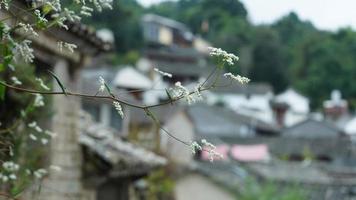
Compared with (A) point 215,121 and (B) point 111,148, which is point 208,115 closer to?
(A) point 215,121

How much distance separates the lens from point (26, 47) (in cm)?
295

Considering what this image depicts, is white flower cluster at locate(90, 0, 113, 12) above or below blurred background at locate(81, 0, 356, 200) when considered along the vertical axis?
below

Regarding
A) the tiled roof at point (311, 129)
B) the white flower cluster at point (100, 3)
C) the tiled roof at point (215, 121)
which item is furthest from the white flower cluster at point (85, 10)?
the tiled roof at point (311, 129)

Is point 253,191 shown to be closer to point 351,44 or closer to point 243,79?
point 243,79

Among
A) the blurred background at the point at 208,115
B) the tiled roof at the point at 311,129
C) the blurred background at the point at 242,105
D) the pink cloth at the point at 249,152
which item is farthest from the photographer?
the tiled roof at the point at 311,129

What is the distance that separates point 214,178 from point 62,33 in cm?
1440

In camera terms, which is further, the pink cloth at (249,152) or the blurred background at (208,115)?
the pink cloth at (249,152)

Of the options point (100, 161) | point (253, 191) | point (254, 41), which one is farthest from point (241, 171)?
point (254, 41)

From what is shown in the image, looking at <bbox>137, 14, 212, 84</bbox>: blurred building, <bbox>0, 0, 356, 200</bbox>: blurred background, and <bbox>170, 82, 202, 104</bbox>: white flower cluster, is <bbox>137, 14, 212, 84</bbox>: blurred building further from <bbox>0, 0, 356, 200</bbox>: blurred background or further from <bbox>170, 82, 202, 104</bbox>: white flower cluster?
<bbox>170, 82, 202, 104</bbox>: white flower cluster

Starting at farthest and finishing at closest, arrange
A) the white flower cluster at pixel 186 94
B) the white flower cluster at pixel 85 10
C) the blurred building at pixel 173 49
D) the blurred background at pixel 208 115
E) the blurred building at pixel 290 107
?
the blurred building at pixel 290 107 < the blurred building at pixel 173 49 < the blurred background at pixel 208 115 < the white flower cluster at pixel 85 10 < the white flower cluster at pixel 186 94

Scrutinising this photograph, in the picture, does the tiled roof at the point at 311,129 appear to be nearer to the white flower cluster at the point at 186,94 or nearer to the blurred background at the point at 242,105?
the blurred background at the point at 242,105

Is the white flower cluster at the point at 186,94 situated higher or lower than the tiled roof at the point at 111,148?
lower

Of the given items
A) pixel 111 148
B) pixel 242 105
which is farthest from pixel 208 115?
pixel 111 148

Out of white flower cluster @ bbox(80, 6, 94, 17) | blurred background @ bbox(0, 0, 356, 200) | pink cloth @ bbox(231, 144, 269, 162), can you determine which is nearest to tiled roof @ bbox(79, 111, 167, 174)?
blurred background @ bbox(0, 0, 356, 200)
